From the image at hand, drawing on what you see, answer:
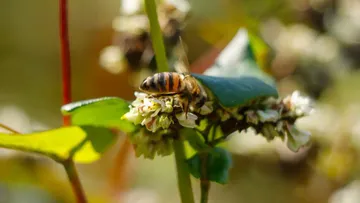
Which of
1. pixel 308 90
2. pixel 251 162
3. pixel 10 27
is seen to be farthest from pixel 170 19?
pixel 10 27

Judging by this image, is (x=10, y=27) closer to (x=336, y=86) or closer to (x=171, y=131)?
(x=336, y=86)

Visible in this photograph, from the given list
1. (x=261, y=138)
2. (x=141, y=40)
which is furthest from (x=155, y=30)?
(x=261, y=138)

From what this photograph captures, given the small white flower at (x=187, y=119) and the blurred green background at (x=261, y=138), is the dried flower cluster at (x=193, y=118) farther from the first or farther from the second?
the blurred green background at (x=261, y=138)

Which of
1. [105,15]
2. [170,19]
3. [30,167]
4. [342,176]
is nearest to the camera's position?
[170,19]

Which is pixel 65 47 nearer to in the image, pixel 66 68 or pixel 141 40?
pixel 66 68

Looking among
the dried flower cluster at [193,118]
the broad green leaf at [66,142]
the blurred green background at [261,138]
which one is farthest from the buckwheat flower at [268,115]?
the blurred green background at [261,138]
